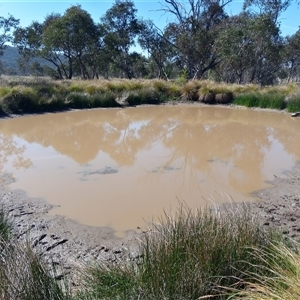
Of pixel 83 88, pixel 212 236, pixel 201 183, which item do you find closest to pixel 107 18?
pixel 83 88

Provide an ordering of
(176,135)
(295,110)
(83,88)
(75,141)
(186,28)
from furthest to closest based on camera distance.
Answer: (186,28), (83,88), (295,110), (176,135), (75,141)

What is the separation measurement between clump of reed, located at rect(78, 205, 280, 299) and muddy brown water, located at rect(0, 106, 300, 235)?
716 mm

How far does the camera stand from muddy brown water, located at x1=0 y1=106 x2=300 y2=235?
13.8ft

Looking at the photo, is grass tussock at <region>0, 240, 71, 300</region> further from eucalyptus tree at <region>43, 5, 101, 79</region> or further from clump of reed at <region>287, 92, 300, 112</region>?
eucalyptus tree at <region>43, 5, 101, 79</region>

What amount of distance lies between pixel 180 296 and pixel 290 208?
2519 millimetres

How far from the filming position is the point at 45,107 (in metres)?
11.7

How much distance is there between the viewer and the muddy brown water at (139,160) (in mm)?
4195

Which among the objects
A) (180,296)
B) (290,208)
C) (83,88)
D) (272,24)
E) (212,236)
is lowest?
(290,208)

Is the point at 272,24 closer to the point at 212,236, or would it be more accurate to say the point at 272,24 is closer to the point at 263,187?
the point at 263,187

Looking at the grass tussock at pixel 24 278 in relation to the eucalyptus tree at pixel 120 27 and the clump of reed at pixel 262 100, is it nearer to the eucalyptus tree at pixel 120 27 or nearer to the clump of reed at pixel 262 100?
the clump of reed at pixel 262 100

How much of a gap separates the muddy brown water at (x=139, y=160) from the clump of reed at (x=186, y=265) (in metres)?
0.72

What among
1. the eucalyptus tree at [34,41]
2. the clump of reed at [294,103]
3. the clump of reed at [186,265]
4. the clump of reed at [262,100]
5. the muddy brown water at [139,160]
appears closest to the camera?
the clump of reed at [186,265]

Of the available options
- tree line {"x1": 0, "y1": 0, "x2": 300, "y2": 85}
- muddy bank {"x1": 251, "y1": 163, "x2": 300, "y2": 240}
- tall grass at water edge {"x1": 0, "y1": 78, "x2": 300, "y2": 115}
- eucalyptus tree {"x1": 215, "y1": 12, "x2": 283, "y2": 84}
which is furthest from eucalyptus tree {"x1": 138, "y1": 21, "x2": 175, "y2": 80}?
muddy bank {"x1": 251, "y1": 163, "x2": 300, "y2": 240}

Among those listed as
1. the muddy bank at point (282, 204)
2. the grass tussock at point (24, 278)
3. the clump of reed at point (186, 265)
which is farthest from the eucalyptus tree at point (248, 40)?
the grass tussock at point (24, 278)
